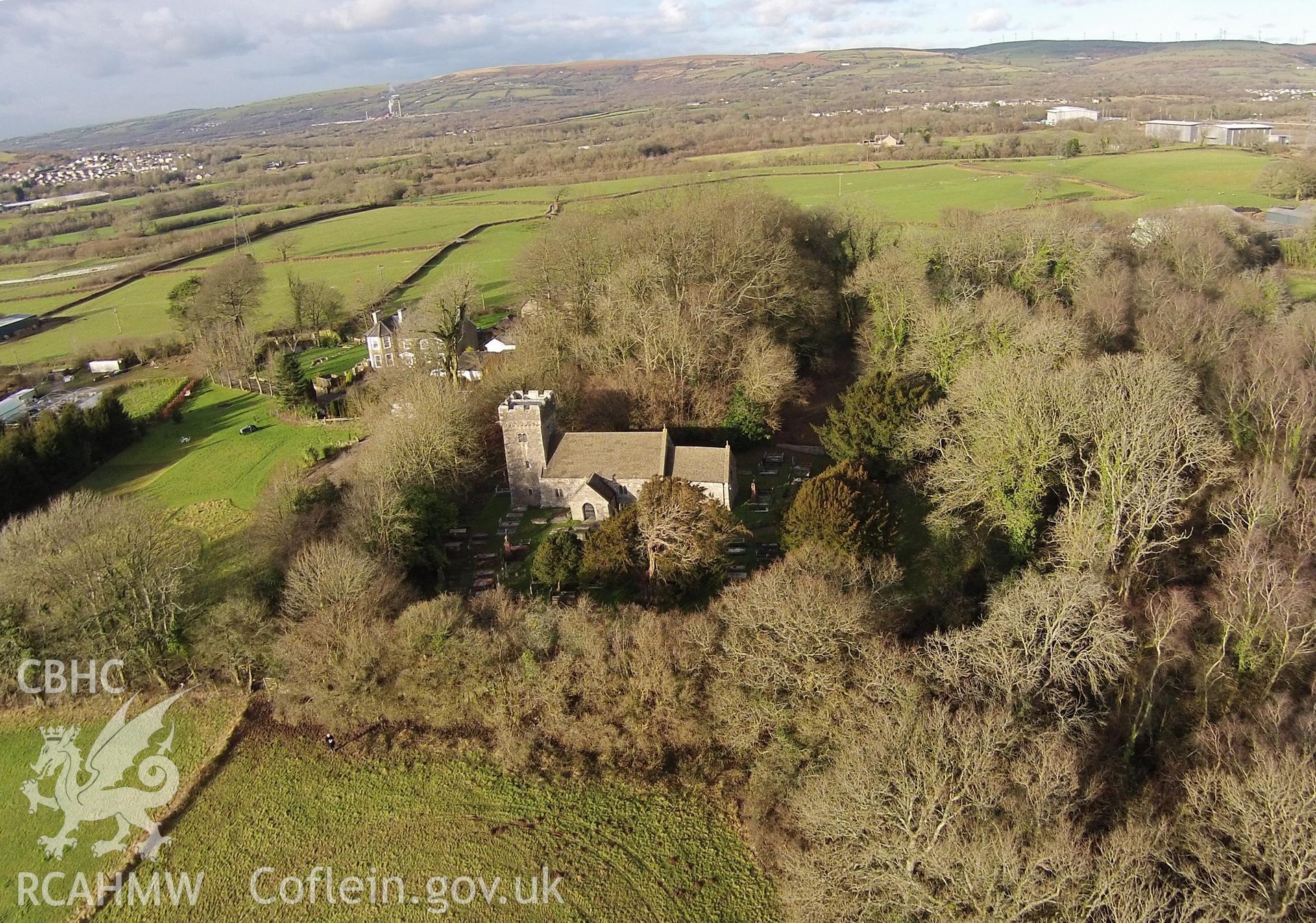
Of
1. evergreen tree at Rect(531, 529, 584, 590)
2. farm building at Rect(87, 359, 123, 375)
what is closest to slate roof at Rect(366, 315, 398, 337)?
farm building at Rect(87, 359, 123, 375)

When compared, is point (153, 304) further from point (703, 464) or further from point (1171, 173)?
point (1171, 173)

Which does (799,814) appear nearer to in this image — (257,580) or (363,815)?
(363,815)

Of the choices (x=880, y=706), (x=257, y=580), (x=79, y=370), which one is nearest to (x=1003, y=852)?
(x=880, y=706)

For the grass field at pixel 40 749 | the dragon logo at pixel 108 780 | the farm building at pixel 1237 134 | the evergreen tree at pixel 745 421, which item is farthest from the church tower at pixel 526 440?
the farm building at pixel 1237 134

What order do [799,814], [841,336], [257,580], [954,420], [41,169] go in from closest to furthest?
[799,814] → [257,580] → [954,420] → [841,336] → [41,169]

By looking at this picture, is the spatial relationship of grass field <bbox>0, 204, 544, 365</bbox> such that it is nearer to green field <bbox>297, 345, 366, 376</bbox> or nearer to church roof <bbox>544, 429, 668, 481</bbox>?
green field <bbox>297, 345, 366, 376</bbox>

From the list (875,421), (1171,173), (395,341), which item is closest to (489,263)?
(395,341)
